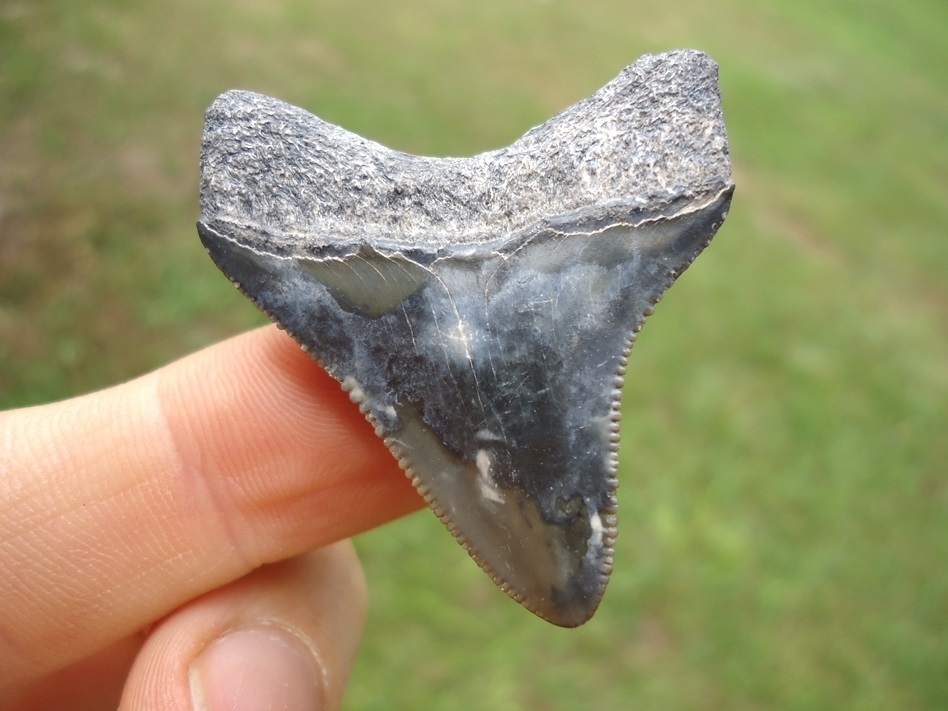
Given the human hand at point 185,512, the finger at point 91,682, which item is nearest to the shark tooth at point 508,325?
the human hand at point 185,512

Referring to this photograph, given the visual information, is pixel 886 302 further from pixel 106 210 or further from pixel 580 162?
pixel 106 210

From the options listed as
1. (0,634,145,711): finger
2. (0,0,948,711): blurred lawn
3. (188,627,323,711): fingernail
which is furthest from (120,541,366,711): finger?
(0,0,948,711): blurred lawn

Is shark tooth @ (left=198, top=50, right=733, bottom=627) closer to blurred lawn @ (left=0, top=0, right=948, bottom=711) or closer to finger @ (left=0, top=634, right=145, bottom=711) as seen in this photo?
finger @ (left=0, top=634, right=145, bottom=711)

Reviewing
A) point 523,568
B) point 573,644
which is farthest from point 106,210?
point 523,568

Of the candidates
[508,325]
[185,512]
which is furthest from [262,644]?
[508,325]

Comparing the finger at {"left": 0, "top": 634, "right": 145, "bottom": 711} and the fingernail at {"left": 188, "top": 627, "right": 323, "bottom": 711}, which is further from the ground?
the fingernail at {"left": 188, "top": 627, "right": 323, "bottom": 711}

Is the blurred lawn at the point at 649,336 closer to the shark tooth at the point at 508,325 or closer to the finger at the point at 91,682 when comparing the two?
the finger at the point at 91,682
